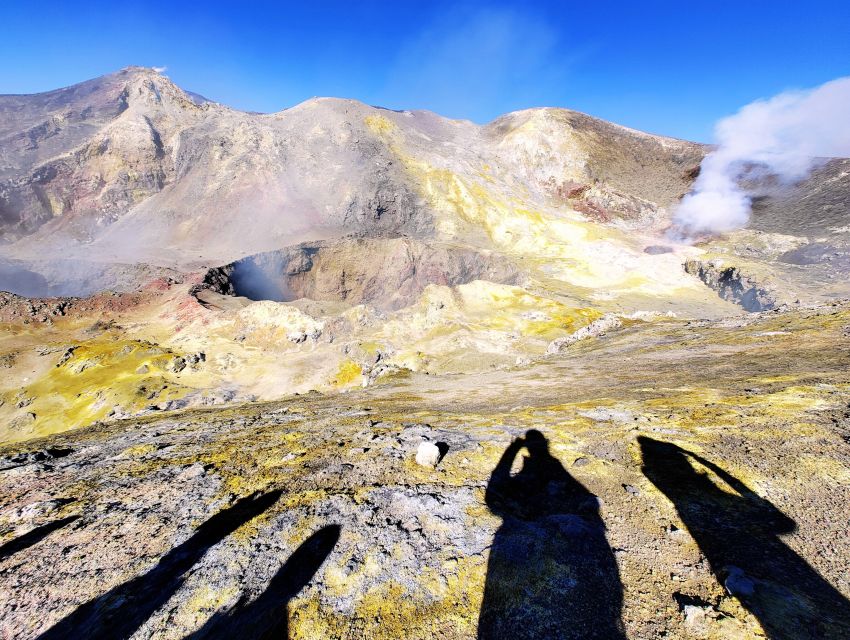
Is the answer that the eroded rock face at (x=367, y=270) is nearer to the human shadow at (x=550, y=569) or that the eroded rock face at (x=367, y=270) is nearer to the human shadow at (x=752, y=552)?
the human shadow at (x=752, y=552)

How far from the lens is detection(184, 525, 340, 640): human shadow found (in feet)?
12.5

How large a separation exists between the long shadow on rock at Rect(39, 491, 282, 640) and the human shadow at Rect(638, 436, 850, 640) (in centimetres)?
626

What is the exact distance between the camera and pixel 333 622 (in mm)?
3838

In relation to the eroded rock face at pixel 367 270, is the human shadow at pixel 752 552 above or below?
below

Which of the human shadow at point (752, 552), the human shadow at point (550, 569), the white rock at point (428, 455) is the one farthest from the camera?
the white rock at point (428, 455)

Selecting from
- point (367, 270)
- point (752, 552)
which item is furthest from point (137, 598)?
point (367, 270)

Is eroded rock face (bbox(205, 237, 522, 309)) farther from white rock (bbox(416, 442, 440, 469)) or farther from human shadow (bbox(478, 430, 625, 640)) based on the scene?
human shadow (bbox(478, 430, 625, 640))

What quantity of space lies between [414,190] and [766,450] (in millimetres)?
95835

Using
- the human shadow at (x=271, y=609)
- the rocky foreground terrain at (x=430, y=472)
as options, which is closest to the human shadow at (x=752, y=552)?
the rocky foreground terrain at (x=430, y=472)

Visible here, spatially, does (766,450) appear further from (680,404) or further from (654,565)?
(654,565)

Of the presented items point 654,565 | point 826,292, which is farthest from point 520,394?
point 826,292

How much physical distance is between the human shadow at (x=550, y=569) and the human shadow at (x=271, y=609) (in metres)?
2.08

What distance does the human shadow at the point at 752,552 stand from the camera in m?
3.54

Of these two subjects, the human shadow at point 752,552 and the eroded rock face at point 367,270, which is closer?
the human shadow at point 752,552
